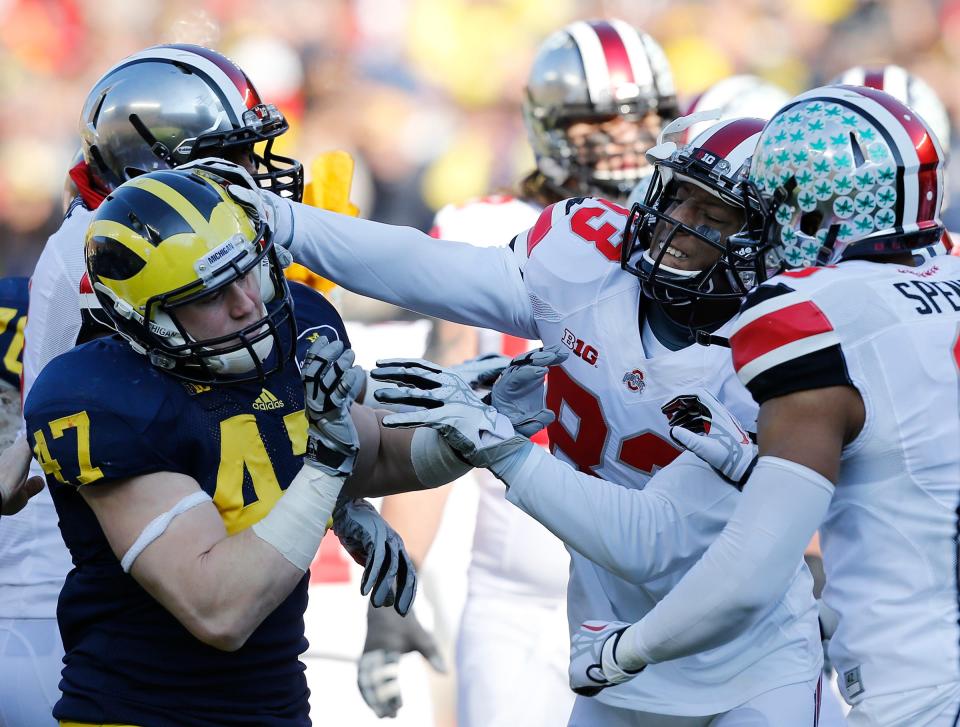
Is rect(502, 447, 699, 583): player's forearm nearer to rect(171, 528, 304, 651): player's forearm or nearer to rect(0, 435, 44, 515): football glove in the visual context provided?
rect(171, 528, 304, 651): player's forearm

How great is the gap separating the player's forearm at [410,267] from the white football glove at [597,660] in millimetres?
719

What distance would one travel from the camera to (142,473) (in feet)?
6.95

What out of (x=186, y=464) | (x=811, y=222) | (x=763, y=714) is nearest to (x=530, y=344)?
(x=763, y=714)

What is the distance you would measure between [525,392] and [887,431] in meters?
0.63

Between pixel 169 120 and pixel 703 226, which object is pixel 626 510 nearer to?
pixel 703 226

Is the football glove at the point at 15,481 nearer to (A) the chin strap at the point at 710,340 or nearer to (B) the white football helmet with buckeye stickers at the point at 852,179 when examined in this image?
(A) the chin strap at the point at 710,340

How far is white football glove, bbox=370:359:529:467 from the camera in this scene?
2236mm

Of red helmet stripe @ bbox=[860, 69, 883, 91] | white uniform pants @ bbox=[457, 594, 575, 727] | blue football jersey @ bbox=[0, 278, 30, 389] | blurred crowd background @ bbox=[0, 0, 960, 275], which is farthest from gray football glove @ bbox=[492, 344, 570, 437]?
blurred crowd background @ bbox=[0, 0, 960, 275]

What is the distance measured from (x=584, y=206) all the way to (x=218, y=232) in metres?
0.87

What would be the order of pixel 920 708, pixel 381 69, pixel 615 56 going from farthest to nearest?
pixel 381 69
pixel 615 56
pixel 920 708

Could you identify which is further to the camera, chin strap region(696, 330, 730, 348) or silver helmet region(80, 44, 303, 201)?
→ silver helmet region(80, 44, 303, 201)

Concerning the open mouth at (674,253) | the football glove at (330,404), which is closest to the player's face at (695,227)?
the open mouth at (674,253)

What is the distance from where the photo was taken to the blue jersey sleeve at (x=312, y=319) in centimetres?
257

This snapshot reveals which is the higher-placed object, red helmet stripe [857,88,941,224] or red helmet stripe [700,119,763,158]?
red helmet stripe [700,119,763,158]
